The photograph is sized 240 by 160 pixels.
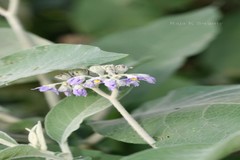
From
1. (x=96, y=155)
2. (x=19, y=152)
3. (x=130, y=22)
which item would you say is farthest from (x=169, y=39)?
(x=19, y=152)

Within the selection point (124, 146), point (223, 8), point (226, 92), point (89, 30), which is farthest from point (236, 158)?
point (223, 8)

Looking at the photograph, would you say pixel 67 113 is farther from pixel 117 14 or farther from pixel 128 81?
pixel 117 14

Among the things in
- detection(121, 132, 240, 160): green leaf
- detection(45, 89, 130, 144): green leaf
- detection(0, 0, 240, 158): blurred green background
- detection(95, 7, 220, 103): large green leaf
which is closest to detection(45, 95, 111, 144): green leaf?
detection(45, 89, 130, 144): green leaf

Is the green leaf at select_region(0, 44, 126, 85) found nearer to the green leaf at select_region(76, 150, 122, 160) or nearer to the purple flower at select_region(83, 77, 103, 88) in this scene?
the purple flower at select_region(83, 77, 103, 88)

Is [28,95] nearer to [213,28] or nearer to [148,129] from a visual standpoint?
[213,28]

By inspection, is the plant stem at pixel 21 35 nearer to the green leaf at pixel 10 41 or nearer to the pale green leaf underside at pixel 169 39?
the green leaf at pixel 10 41

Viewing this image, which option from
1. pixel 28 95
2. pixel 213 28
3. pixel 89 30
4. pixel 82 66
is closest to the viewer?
pixel 82 66
